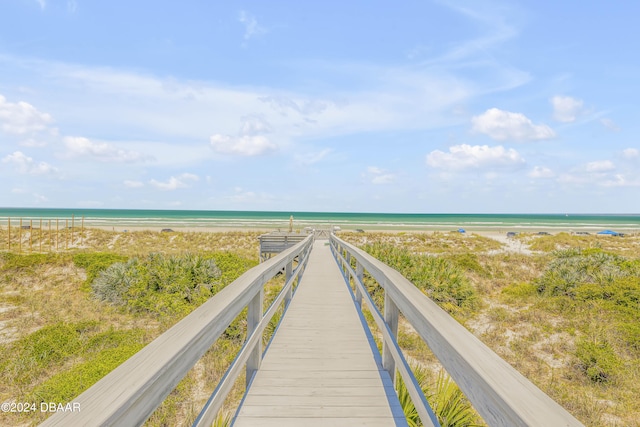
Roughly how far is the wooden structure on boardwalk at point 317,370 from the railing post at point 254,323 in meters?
0.01

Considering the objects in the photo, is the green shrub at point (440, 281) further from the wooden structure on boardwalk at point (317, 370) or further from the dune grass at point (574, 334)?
the wooden structure on boardwalk at point (317, 370)

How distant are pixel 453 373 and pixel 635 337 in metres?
8.77

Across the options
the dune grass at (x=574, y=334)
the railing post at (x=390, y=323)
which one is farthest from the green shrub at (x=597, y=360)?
the railing post at (x=390, y=323)

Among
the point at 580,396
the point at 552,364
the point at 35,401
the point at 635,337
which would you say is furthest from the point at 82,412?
the point at 635,337

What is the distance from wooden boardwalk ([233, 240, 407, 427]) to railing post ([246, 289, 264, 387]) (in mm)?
94

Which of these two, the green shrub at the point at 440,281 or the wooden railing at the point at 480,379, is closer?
the wooden railing at the point at 480,379

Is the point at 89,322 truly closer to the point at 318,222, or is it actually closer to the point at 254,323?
the point at 254,323

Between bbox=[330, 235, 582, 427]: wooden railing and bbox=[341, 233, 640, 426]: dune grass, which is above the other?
bbox=[330, 235, 582, 427]: wooden railing

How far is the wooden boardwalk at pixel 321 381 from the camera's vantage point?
2.97 m

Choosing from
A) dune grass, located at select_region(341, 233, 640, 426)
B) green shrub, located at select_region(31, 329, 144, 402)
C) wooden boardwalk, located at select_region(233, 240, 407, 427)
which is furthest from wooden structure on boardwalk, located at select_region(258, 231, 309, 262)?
wooden boardwalk, located at select_region(233, 240, 407, 427)

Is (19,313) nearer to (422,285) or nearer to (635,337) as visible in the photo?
(422,285)

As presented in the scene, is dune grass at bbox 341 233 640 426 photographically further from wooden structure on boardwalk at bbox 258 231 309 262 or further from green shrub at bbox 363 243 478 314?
wooden structure on boardwalk at bbox 258 231 309 262

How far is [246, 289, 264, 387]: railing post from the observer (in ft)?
11.3

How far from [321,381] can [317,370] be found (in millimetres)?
289
